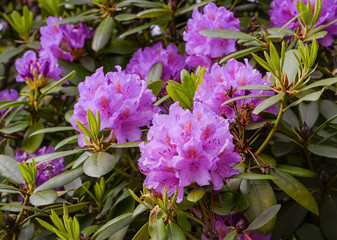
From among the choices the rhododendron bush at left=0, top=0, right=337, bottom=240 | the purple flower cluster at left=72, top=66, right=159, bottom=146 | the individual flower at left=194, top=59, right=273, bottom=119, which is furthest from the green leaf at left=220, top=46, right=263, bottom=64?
the purple flower cluster at left=72, top=66, right=159, bottom=146

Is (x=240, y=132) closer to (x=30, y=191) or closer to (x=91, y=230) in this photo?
(x=91, y=230)

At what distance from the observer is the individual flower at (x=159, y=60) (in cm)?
171

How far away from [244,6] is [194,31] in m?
0.48

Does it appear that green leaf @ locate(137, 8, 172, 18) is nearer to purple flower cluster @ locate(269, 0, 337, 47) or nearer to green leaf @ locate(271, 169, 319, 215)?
purple flower cluster @ locate(269, 0, 337, 47)

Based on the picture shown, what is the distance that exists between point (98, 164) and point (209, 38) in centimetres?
61

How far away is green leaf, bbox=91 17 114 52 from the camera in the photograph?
1.74m

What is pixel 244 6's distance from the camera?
1.94 m

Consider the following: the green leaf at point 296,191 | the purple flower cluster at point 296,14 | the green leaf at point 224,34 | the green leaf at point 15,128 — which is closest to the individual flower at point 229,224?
the green leaf at point 296,191

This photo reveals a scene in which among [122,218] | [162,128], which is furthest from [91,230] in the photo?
[162,128]

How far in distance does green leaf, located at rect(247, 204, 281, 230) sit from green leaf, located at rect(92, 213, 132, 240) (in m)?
0.31

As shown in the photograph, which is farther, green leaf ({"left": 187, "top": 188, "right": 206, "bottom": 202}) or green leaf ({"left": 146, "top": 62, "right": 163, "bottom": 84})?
green leaf ({"left": 146, "top": 62, "right": 163, "bottom": 84})

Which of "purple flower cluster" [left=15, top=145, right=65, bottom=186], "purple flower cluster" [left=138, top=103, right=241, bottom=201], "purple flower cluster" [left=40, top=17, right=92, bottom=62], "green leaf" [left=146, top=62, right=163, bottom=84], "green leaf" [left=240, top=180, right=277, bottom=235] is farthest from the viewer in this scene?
"purple flower cluster" [left=40, top=17, right=92, bottom=62]

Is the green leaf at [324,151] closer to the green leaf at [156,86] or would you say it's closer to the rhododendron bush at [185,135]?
the rhododendron bush at [185,135]

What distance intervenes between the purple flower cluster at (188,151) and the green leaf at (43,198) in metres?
0.31
